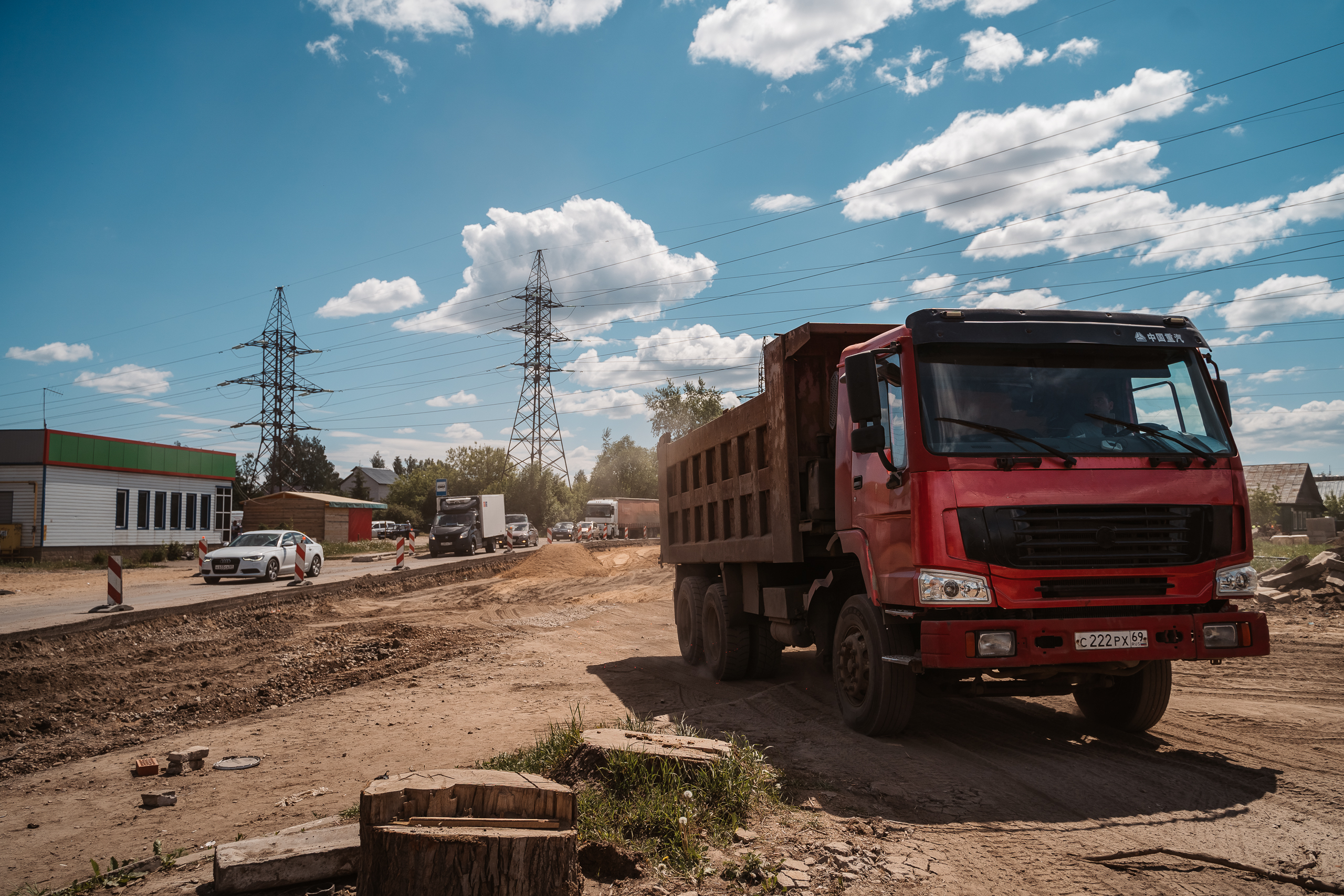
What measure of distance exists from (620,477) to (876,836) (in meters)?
90.2

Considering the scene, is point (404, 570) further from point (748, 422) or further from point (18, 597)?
point (748, 422)

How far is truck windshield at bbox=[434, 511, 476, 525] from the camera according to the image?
3597 centimetres

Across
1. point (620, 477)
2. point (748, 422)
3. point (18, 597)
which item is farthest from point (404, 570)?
point (620, 477)

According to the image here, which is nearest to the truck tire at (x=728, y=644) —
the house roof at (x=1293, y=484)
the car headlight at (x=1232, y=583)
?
the car headlight at (x=1232, y=583)

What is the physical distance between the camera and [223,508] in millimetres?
44188

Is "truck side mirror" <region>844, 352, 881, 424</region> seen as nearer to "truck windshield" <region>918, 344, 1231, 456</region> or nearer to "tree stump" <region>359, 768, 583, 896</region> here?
"truck windshield" <region>918, 344, 1231, 456</region>

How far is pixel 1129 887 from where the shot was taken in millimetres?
3537

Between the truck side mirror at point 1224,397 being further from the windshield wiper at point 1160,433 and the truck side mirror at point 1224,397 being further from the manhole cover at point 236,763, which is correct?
the manhole cover at point 236,763

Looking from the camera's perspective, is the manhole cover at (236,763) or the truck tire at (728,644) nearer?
the manhole cover at (236,763)

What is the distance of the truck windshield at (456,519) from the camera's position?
118ft

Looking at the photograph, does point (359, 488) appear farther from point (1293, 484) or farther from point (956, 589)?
point (956, 589)

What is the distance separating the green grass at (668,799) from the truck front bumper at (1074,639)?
52.8 inches

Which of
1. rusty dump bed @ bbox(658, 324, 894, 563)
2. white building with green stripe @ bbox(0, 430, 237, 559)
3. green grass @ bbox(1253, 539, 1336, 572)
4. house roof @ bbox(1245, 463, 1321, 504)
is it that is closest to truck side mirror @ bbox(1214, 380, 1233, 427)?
rusty dump bed @ bbox(658, 324, 894, 563)

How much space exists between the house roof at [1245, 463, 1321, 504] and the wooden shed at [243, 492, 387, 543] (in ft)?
214
